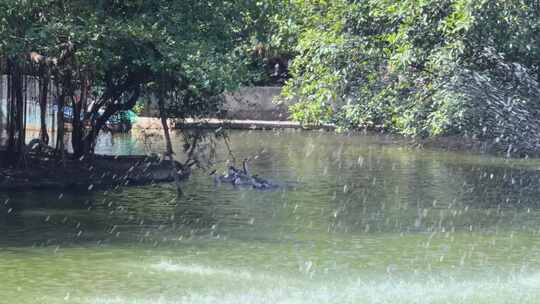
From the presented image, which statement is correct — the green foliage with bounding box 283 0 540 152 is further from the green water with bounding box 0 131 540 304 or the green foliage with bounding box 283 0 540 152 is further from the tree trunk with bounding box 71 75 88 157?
the tree trunk with bounding box 71 75 88 157

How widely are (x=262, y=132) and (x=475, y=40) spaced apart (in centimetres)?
2322

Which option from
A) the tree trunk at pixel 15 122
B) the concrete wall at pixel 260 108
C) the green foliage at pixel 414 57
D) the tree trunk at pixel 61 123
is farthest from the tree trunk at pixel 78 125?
the concrete wall at pixel 260 108

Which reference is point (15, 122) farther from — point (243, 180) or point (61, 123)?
point (243, 180)

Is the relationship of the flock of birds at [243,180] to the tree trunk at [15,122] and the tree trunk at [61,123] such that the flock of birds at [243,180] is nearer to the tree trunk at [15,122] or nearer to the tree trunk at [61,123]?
the tree trunk at [61,123]

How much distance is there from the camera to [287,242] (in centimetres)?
1641

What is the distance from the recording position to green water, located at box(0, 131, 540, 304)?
515 inches

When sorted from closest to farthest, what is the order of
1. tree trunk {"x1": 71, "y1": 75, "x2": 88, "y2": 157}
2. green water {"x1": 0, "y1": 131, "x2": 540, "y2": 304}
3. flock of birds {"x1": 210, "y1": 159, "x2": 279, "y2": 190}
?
green water {"x1": 0, "y1": 131, "x2": 540, "y2": 304}, tree trunk {"x1": 71, "y1": 75, "x2": 88, "y2": 157}, flock of birds {"x1": 210, "y1": 159, "x2": 279, "y2": 190}

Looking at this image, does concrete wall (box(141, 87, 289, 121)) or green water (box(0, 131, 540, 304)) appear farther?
concrete wall (box(141, 87, 289, 121))

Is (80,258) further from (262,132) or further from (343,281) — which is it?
(262,132)

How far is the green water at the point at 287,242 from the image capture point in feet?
42.9

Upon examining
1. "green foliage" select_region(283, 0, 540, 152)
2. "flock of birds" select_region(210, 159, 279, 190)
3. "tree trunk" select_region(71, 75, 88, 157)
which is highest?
"green foliage" select_region(283, 0, 540, 152)

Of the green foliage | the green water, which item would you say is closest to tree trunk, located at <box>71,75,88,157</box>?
the green water

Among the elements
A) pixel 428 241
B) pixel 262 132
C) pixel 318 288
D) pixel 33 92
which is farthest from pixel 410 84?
pixel 262 132

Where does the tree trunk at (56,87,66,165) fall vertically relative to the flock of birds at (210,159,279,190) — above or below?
above
